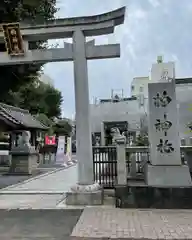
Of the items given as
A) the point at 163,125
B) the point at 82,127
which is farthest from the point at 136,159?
the point at 82,127

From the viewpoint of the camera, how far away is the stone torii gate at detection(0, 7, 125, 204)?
7391mm

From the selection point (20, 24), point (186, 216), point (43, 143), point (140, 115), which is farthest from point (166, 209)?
point (140, 115)

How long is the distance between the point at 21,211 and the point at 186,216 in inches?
148

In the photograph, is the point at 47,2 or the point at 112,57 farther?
the point at 47,2

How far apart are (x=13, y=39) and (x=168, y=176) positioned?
5.33 m

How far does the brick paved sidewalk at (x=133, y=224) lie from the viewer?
482cm

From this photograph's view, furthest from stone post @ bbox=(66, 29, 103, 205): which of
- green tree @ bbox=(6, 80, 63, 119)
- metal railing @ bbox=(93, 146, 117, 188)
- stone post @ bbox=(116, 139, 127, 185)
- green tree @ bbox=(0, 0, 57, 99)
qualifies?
green tree @ bbox=(6, 80, 63, 119)

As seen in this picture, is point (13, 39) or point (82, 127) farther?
point (13, 39)

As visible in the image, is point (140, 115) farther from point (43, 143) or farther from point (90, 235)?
point (90, 235)

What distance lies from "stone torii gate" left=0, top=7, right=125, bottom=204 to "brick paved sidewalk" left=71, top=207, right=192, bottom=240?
4.49 ft

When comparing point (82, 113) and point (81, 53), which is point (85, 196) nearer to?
point (82, 113)

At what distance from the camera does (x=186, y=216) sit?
5.98 meters

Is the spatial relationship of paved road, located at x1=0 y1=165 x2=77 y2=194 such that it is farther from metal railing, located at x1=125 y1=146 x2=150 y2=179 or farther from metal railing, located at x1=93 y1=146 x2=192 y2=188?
metal railing, located at x1=125 y1=146 x2=150 y2=179

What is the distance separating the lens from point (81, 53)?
7488 millimetres
